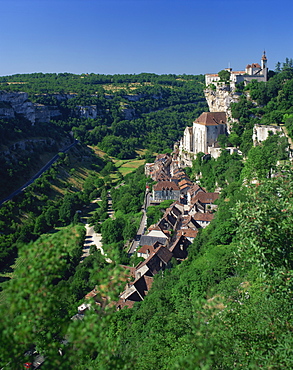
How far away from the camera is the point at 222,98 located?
4844 centimetres

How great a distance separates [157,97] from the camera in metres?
→ 133

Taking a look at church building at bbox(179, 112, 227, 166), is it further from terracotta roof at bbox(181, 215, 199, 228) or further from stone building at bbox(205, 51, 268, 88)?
terracotta roof at bbox(181, 215, 199, 228)

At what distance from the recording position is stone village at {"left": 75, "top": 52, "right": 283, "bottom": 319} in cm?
2625

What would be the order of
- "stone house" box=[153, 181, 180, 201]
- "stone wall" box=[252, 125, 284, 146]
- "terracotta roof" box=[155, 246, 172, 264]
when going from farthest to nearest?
1. "stone house" box=[153, 181, 180, 201]
2. "stone wall" box=[252, 125, 284, 146]
3. "terracotta roof" box=[155, 246, 172, 264]

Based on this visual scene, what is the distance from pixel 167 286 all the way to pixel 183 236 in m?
9.23

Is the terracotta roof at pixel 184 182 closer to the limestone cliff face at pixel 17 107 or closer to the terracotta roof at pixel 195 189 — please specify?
the terracotta roof at pixel 195 189

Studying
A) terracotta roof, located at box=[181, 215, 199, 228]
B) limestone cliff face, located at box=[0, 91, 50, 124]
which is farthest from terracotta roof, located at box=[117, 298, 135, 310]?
limestone cliff face, located at box=[0, 91, 50, 124]

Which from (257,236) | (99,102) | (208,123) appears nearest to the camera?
(257,236)

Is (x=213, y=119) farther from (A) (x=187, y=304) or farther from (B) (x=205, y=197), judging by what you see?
(A) (x=187, y=304)

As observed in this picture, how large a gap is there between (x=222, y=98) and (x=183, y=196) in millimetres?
16524

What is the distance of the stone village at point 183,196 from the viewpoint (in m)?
26.2

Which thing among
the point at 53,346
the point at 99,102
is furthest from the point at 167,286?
the point at 99,102

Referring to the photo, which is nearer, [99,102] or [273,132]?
[273,132]

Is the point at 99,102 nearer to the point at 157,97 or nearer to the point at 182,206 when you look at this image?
the point at 157,97
